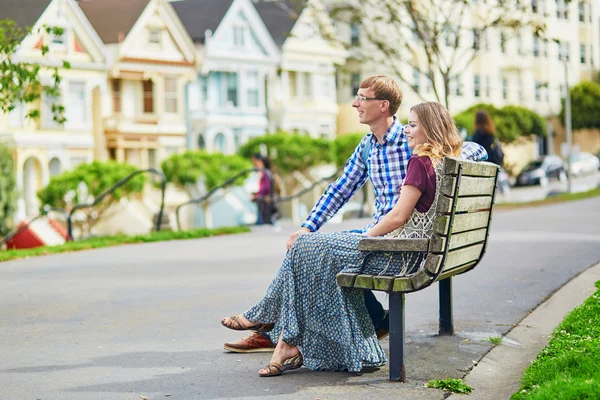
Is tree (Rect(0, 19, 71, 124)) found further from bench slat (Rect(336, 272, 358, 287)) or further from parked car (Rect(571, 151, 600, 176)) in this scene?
parked car (Rect(571, 151, 600, 176))

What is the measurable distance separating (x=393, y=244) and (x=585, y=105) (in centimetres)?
7014

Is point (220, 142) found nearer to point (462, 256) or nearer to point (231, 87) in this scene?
point (231, 87)

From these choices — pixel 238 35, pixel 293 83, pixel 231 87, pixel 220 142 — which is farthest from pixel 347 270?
pixel 293 83

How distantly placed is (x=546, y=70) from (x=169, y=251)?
215 feet

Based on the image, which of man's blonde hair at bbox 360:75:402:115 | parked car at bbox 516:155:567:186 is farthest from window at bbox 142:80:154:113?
man's blonde hair at bbox 360:75:402:115

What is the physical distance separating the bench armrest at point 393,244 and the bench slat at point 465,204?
0.65ft

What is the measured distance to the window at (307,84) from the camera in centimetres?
5978

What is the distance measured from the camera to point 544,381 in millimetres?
5367

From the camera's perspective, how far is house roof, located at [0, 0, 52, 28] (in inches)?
601

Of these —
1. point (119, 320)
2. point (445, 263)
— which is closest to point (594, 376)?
point (445, 263)

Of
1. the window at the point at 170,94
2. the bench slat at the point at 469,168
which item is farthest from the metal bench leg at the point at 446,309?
the window at the point at 170,94

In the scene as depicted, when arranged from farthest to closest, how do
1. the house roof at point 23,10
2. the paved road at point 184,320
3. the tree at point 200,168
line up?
the tree at point 200,168, the house roof at point 23,10, the paved road at point 184,320

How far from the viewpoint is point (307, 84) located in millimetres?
60000

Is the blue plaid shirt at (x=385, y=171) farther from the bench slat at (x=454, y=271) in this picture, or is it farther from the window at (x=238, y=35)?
the window at (x=238, y=35)
